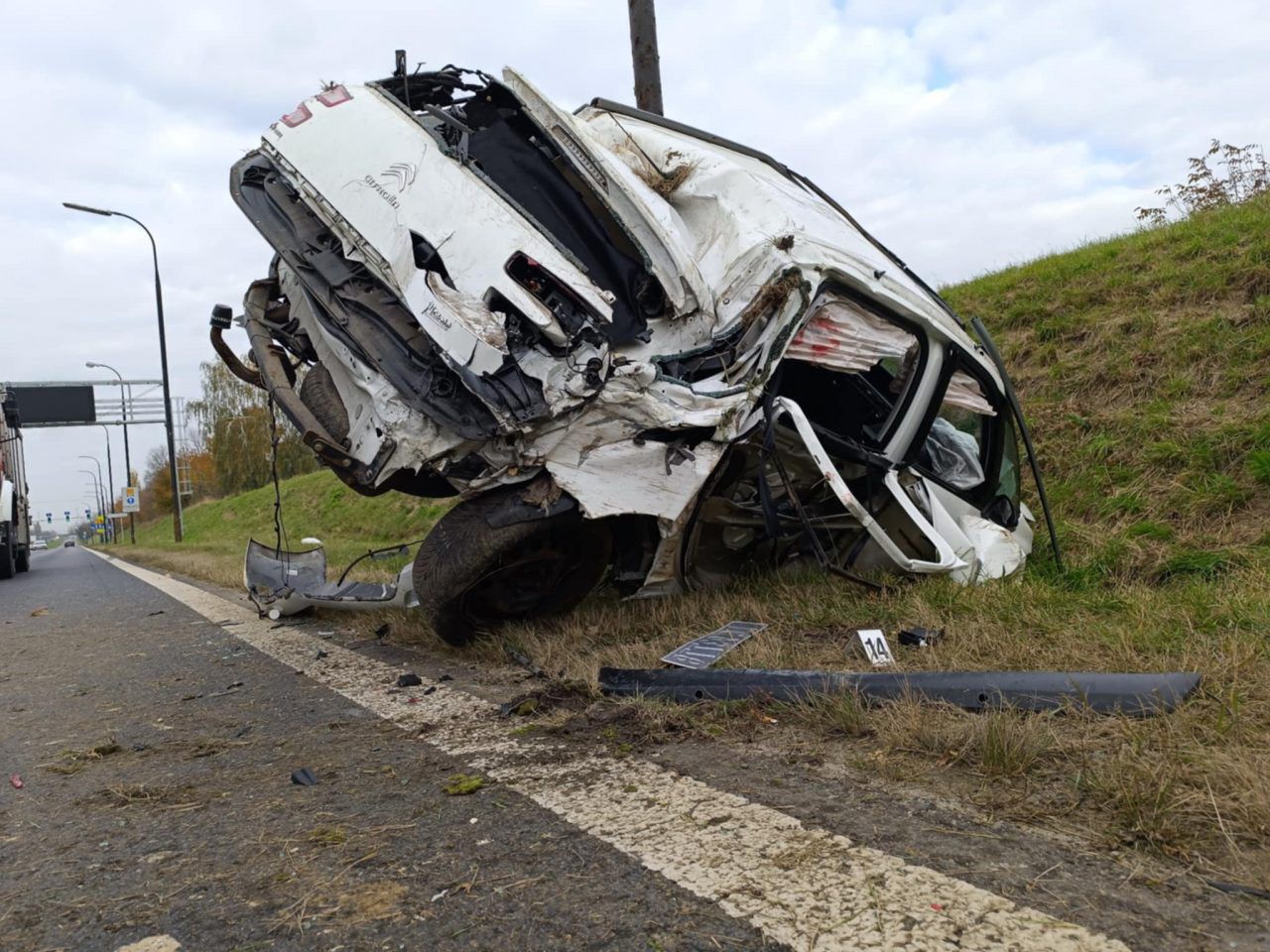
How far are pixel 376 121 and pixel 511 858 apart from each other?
3065mm

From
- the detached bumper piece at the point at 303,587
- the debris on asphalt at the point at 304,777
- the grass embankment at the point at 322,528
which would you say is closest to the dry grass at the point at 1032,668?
the detached bumper piece at the point at 303,587

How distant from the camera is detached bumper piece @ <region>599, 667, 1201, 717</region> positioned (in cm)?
241

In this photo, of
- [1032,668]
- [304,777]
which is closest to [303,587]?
[304,777]

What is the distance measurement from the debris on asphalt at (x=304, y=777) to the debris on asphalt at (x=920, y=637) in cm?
195

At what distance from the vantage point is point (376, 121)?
3.85 meters

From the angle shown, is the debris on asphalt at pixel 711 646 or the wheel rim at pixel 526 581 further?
the wheel rim at pixel 526 581

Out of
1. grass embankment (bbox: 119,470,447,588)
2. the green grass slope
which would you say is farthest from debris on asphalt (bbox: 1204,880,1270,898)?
grass embankment (bbox: 119,470,447,588)

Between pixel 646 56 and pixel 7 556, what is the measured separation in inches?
469

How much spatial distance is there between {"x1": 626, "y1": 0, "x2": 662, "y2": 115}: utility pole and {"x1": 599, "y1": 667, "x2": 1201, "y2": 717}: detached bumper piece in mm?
5445

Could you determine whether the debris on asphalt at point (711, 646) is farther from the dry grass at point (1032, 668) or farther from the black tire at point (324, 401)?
the black tire at point (324, 401)

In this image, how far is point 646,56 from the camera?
7.30m

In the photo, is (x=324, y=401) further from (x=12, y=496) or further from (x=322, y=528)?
(x=322, y=528)

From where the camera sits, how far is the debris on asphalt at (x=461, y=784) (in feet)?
7.57

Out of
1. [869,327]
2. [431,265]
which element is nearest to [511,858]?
[431,265]
